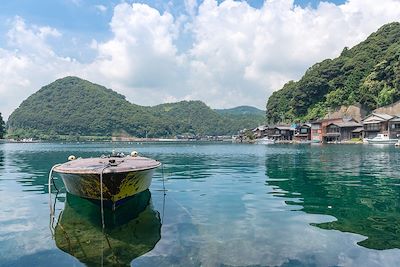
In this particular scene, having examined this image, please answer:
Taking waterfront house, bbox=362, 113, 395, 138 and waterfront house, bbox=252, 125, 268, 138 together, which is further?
waterfront house, bbox=252, 125, 268, 138

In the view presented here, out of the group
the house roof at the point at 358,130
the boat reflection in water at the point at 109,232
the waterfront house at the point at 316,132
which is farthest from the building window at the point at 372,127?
the boat reflection in water at the point at 109,232

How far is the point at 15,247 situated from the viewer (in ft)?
32.0

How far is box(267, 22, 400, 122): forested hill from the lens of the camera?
91375 millimetres

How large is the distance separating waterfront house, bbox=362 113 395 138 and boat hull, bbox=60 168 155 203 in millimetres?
84855

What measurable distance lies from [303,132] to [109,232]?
105630mm

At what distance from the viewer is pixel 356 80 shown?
103125 millimetres

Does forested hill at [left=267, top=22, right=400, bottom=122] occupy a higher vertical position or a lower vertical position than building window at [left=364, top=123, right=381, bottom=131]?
higher

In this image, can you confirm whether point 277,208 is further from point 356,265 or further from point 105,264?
point 105,264

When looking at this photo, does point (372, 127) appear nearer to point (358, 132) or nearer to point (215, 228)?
point (358, 132)

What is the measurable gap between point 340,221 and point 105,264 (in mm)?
7909

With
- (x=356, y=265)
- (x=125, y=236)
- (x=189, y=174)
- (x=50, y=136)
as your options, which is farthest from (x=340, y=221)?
(x=50, y=136)

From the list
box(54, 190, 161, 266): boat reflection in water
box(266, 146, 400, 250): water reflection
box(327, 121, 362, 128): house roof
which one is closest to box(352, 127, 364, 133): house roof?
box(327, 121, 362, 128): house roof

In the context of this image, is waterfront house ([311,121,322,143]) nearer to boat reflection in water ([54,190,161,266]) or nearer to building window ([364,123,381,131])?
building window ([364,123,381,131])

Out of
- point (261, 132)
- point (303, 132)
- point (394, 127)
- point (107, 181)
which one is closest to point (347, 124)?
point (394, 127)
